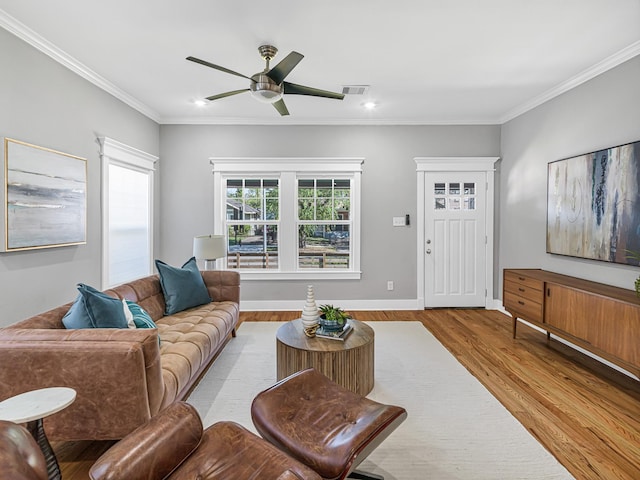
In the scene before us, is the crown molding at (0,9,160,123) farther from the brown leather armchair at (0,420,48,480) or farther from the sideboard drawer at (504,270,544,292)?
the sideboard drawer at (504,270,544,292)

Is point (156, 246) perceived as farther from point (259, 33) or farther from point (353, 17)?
point (353, 17)

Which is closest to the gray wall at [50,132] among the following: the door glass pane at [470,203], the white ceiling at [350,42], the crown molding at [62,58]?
the crown molding at [62,58]

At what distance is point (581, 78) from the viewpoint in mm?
3375

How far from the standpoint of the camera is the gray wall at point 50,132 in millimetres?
2492

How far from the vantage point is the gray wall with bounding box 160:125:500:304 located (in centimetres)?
484

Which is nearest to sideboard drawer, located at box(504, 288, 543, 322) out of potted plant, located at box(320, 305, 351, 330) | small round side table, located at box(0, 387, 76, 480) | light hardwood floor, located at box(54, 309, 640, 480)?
light hardwood floor, located at box(54, 309, 640, 480)

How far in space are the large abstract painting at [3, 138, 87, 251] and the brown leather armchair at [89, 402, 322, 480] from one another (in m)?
2.07

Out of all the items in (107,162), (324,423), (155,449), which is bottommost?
(324,423)

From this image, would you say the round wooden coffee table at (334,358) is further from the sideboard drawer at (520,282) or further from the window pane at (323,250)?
the window pane at (323,250)

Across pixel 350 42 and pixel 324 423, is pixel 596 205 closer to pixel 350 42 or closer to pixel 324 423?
pixel 350 42

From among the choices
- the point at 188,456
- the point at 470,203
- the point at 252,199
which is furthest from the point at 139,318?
the point at 470,203

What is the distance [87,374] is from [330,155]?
3.91 metres

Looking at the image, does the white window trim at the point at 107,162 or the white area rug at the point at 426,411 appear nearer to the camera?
the white area rug at the point at 426,411

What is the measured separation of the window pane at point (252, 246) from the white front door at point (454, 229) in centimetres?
219
